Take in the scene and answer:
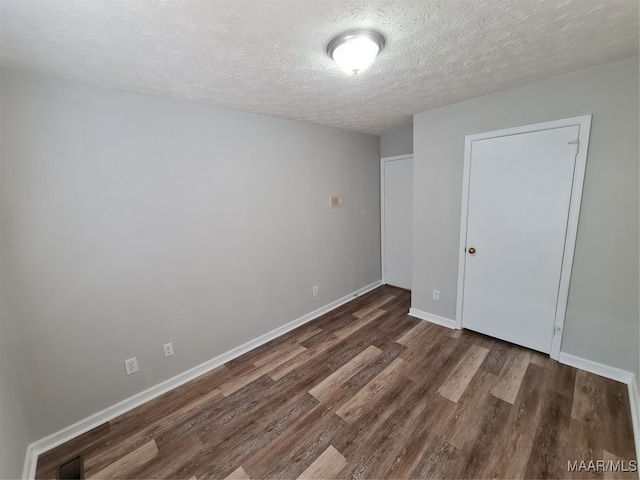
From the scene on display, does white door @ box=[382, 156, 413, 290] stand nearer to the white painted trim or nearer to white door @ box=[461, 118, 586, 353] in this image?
white door @ box=[461, 118, 586, 353]

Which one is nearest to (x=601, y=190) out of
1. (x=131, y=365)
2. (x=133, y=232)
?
(x=133, y=232)

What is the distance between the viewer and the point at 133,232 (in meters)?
1.87

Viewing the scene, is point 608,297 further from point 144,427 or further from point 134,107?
point 134,107

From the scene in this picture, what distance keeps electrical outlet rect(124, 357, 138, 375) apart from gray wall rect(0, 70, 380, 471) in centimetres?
4

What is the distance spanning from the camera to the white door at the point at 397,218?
3.72 meters

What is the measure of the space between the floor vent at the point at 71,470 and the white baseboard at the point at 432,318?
3.07 metres

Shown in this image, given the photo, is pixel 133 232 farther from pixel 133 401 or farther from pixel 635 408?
pixel 635 408

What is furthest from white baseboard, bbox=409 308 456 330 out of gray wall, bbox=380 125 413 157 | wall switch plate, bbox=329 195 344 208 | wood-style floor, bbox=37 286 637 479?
gray wall, bbox=380 125 413 157

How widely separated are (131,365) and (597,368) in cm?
366

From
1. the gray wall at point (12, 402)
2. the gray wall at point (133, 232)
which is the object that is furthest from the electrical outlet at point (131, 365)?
the gray wall at point (12, 402)

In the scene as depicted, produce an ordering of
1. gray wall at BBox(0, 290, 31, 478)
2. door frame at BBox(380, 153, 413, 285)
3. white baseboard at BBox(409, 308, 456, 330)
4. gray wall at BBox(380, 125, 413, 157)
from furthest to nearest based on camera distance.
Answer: door frame at BBox(380, 153, 413, 285)
gray wall at BBox(380, 125, 413, 157)
white baseboard at BBox(409, 308, 456, 330)
gray wall at BBox(0, 290, 31, 478)

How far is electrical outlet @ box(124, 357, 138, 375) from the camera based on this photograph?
1.91 metres

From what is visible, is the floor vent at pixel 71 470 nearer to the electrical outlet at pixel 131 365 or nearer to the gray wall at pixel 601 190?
the electrical outlet at pixel 131 365

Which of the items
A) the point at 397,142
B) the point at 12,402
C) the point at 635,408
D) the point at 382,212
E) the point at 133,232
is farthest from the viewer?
the point at 382,212
